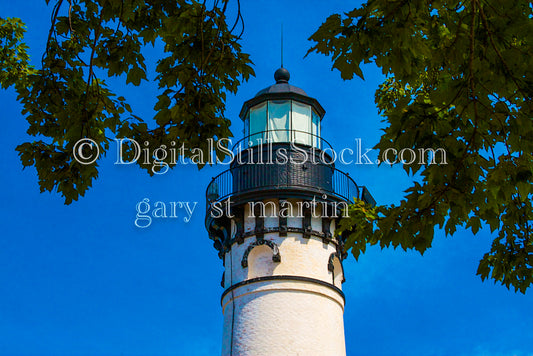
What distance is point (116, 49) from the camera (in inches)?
339

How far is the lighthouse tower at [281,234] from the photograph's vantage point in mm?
19281

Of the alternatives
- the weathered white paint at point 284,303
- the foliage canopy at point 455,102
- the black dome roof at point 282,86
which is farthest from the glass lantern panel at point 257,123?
the foliage canopy at point 455,102

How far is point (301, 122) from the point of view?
2250 cm

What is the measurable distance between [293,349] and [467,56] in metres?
13.6

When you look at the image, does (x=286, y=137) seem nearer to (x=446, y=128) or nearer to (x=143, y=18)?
(x=143, y=18)

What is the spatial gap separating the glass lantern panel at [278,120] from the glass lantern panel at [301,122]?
0.24 metres

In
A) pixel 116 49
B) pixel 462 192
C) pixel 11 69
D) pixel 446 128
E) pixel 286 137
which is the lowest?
pixel 462 192

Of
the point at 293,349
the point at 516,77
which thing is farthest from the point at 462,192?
the point at 293,349

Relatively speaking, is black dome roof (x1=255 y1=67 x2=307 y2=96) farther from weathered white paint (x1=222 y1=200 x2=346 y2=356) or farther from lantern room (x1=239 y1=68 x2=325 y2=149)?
weathered white paint (x1=222 y1=200 x2=346 y2=356)

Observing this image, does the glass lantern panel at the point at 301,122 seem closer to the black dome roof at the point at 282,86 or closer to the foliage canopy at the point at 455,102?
the black dome roof at the point at 282,86

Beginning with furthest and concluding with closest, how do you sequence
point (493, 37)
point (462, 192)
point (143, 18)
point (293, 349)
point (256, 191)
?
point (256, 191) < point (293, 349) < point (143, 18) < point (462, 192) < point (493, 37)

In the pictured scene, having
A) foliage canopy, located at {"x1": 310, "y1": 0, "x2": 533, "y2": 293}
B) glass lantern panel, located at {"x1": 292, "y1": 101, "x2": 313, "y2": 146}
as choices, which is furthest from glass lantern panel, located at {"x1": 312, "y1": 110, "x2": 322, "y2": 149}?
foliage canopy, located at {"x1": 310, "y1": 0, "x2": 533, "y2": 293}

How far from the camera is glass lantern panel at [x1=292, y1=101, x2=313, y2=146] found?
874 inches

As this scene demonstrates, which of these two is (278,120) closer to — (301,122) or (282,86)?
(301,122)
